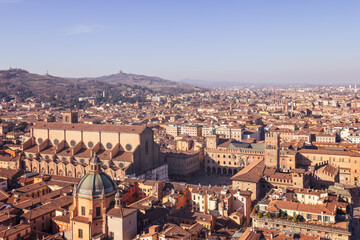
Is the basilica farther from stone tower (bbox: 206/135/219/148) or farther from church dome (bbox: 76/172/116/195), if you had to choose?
church dome (bbox: 76/172/116/195)

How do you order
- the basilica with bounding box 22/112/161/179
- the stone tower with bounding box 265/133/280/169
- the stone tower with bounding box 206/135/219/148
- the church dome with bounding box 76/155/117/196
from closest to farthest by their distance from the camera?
1. the church dome with bounding box 76/155/117/196
2. the basilica with bounding box 22/112/161/179
3. the stone tower with bounding box 265/133/280/169
4. the stone tower with bounding box 206/135/219/148

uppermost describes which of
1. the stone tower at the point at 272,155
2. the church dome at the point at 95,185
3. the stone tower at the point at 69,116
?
the stone tower at the point at 69,116

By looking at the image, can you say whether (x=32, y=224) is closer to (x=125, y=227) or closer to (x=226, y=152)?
(x=125, y=227)

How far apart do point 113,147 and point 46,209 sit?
21.2m

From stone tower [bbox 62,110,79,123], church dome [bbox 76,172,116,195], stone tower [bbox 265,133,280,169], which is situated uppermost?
stone tower [bbox 62,110,79,123]

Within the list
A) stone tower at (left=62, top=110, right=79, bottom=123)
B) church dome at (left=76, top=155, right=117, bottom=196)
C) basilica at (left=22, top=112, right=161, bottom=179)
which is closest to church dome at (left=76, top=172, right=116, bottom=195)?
church dome at (left=76, top=155, right=117, bottom=196)

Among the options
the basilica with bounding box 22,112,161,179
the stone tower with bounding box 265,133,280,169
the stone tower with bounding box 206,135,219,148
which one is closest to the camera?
the basilica with bounding box 22,112,161,179

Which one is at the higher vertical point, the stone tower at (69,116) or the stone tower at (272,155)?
the stone tower at (69,116)

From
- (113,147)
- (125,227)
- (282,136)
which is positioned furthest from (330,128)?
(125,227)

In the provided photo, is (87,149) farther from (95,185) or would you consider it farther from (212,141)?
(95,185)

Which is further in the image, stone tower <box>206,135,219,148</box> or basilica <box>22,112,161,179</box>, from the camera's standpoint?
stone tower <box>206,135,219,148</box>

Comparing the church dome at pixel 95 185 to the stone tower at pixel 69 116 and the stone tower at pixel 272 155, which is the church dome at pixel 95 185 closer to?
the stone tower at pixel 272 155

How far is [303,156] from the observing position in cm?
6231

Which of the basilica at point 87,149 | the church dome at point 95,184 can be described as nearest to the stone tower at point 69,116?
the basilica at point 87,149
